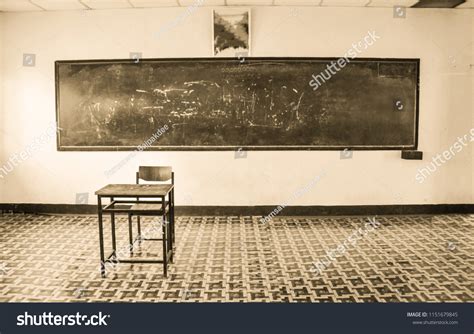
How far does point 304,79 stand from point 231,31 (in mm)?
1114

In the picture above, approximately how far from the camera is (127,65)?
546 centimetres

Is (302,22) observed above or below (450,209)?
above

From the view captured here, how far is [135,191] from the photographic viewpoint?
355 centimetres

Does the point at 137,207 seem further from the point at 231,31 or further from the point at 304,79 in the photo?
the point at 304,79

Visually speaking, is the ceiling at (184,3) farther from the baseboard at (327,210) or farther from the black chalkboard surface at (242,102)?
the baseboard at (327,210)

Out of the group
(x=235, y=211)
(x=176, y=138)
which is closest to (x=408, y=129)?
(x=235, y=211)

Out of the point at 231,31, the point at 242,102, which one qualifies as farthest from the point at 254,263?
the point at 231,31

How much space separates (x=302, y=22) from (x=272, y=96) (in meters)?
1.01

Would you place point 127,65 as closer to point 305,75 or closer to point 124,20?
point 124,20

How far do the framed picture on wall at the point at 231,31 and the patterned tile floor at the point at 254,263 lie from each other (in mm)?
2194

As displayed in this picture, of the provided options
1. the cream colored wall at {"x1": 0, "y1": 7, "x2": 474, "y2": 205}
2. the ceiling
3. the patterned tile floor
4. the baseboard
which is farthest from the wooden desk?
the ceiling

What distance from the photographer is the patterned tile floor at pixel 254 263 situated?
10.6 feet

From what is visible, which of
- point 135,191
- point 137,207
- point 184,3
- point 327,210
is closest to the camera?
point 135,191

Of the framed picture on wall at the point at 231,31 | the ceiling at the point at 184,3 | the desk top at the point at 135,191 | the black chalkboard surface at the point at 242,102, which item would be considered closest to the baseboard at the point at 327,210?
the black chalkboard surface at the point at 242,102
